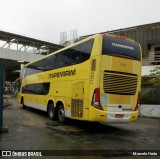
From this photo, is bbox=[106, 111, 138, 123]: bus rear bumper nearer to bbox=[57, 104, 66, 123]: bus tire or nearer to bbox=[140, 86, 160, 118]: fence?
bbox=[57, 104, 66, 123]: bus tire

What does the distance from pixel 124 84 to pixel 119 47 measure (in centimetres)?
158

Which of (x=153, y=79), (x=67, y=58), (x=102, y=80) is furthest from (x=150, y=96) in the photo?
(x=102, y=80)

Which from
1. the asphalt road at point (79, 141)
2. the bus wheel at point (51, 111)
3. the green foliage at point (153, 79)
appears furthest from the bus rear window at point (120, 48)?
the green foliage at point (153, 79)

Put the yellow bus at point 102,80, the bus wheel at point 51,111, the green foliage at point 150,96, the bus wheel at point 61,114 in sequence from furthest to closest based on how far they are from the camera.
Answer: the green foliage at point 150,96 → the bus wheel at point 51,111 → the bus wheel at point 61,114 → the yellow bus at point 102,80

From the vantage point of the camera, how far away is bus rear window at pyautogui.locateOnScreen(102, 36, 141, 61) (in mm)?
12664

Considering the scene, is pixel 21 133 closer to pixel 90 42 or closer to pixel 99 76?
pixel 99 76

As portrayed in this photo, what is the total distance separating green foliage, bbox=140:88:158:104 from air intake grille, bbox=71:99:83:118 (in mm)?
9927

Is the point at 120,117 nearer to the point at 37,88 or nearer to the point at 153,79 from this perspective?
the point at 37,88

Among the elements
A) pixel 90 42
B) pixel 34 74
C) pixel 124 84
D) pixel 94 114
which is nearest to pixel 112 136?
pixel 94 114

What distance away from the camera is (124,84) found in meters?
13.1

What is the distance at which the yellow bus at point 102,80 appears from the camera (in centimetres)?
1246

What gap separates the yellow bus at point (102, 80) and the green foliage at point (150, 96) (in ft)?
29.8

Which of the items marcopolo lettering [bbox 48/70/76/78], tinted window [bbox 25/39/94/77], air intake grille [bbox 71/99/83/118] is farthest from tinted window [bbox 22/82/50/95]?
air intake grille [bbox 71/99/83/118]

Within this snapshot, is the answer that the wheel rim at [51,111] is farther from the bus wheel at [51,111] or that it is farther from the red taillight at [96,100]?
the red taillight at [96,100]
